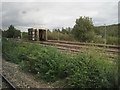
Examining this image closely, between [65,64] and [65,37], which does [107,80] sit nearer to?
[65,64]

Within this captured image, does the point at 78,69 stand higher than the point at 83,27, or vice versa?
the point at 83,27

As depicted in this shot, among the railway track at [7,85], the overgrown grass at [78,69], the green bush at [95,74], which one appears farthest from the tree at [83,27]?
the railway track at [7,85]

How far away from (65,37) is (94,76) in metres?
13.0

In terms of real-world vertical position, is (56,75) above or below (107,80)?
A: below

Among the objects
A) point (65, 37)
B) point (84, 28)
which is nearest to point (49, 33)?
point (65, 37)

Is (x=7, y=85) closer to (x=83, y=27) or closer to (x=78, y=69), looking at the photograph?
(x=78, y=69)

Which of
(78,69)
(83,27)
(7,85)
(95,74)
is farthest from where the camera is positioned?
(83,27)

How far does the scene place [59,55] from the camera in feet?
16.6

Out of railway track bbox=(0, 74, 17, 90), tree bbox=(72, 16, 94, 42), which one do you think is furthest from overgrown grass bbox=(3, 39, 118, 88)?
tree bbox=(72, 16, 94, 42)

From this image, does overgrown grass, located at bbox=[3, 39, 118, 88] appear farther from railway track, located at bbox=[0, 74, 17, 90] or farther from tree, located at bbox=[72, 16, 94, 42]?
tree, located at bbox=[72, 16, 94, 42]

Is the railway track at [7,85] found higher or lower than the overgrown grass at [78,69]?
lower

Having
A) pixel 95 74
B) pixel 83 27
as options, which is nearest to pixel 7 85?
pixel 95 74

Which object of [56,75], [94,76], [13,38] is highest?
[13,38]

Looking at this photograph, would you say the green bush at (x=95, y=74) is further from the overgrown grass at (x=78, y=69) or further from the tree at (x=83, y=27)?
the tree at (x=83, y=27)
